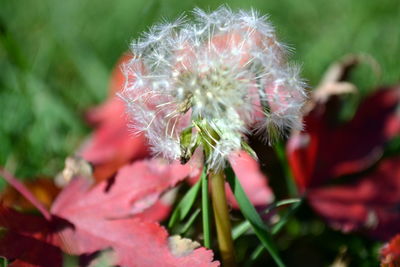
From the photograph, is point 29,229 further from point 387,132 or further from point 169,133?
point 387,132

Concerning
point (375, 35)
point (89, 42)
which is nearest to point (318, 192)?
point (375, 35)

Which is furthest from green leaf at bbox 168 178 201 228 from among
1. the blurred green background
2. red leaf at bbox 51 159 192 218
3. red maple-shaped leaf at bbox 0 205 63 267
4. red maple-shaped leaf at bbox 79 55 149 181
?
the blurred green background

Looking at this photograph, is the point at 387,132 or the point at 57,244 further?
the point at 387,132

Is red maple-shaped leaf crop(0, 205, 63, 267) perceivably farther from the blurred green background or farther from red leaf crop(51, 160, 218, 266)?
the blurred green background

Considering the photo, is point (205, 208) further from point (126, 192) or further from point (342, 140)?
point (342, 140)

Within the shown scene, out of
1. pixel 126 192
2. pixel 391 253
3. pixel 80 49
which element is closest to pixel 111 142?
pixel 126 192

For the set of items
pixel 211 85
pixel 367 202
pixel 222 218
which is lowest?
pixel 367 202
